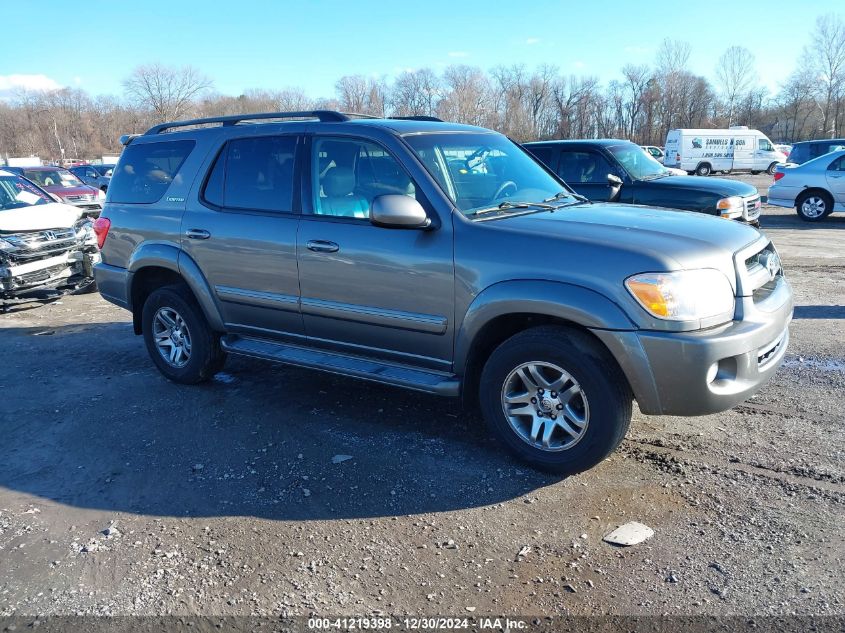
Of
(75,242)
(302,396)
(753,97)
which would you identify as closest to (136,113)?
(753,97)

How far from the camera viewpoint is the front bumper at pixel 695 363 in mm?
3443

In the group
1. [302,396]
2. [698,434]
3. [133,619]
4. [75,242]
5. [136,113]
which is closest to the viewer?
[133,619]

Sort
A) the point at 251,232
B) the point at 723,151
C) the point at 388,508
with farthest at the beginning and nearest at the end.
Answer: the point at 723,151 → the point at 251,232 → the point at 388,508

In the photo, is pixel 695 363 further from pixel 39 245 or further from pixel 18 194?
pixel 18 194

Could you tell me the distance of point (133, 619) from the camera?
2.88 metres

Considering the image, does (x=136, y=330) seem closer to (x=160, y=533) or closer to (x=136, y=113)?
(x=160, y=533)

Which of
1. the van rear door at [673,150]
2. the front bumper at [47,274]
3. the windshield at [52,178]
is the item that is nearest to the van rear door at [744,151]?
the van rear door at [673,150]

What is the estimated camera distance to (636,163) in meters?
10.7

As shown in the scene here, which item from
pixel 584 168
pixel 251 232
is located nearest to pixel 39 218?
pixel 251 232

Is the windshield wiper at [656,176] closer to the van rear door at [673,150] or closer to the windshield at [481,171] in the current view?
the windshield at [481,171]

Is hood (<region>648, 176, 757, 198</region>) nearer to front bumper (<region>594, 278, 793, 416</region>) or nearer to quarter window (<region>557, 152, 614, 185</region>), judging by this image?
quarter window (<region>557, 152, 614, 185</region>)

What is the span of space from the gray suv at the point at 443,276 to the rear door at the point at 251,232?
0.01m

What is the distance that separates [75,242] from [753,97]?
282 ft

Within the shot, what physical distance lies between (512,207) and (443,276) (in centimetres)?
74
